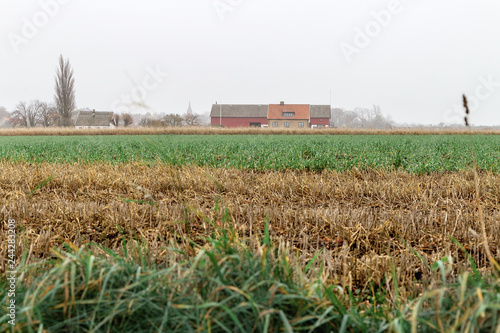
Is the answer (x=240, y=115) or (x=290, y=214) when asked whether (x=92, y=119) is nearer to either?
(x=240, y=115)

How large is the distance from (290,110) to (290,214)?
2971 inches

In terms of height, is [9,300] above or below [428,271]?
above

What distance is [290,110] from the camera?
79.3 meters

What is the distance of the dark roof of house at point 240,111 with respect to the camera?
270ft

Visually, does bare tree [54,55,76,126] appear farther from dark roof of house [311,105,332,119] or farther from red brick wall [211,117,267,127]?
dark roof of house [311,105,332,119]

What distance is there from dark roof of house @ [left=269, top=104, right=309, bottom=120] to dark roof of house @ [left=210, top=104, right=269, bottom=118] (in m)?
3.06

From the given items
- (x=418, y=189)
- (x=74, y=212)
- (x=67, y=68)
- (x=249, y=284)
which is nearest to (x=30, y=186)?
(x=74, y=212)

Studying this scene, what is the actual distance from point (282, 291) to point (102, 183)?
22.0 ft

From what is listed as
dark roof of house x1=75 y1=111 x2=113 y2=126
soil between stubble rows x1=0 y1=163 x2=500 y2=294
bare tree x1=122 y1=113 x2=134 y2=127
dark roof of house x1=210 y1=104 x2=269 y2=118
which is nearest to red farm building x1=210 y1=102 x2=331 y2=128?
dark roof of house x1=210 y1=104 x2=269 y2=118

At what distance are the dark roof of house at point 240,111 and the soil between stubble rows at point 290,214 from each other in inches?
2913

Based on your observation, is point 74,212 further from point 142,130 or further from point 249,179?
point 142,130

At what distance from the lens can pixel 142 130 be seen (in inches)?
1452

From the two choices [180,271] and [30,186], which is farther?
[30,186]

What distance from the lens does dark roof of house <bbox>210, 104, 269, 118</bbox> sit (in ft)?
270
